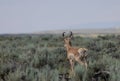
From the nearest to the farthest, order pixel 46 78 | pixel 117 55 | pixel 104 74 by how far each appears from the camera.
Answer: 1. pixel 46 78
2. pixel 104 74
3. pixel 117 55

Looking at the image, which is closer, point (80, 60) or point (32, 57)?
point (80, 60)

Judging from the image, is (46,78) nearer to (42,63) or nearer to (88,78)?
(88,78)

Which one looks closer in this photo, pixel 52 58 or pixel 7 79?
pixel 7 79

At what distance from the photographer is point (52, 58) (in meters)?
14.1

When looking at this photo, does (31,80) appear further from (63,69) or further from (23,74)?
(63,69)

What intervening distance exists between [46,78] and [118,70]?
2122 mm

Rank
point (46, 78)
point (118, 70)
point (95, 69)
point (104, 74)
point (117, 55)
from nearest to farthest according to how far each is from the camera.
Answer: point (46, 78), point (118, 70), point (104, 74), point (95, 69), point (117, 55)

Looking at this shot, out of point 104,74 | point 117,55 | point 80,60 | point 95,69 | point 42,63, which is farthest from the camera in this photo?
point 117,55

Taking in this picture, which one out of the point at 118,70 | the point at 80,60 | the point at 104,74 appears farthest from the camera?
the point at 80,60

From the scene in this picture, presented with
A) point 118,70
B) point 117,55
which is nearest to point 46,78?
point 118,70

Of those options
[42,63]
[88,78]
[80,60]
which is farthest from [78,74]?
[42,63]

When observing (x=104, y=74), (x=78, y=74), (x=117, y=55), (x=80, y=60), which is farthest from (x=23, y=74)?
(x=117, y=55)

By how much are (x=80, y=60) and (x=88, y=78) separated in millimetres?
2351

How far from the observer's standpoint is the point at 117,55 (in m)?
16.1
